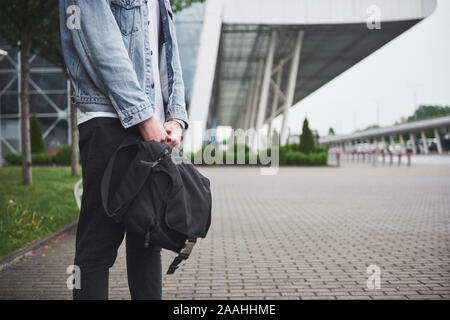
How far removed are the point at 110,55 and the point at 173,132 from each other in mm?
417

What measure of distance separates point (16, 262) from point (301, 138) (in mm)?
23110

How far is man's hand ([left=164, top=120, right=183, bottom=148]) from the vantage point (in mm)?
1752

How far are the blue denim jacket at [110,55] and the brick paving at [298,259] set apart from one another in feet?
6.59

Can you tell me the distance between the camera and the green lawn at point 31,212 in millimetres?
4962

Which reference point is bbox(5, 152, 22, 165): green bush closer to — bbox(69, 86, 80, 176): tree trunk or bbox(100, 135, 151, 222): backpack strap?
bbox(69, 86, 80, 176): tree trunk

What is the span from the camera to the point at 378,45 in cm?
3114

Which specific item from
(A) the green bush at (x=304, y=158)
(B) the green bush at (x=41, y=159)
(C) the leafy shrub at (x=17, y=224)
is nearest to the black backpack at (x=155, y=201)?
(C) the leafy shrub at (x=17, y=224)

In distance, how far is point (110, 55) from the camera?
5.23 feet

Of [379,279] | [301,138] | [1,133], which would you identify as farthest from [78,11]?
[1,133]

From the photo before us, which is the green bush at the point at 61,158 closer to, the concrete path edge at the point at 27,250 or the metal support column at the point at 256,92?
the metal support column at the point at 256,92

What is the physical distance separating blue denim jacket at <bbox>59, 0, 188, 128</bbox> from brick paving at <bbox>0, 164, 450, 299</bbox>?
6.59ft

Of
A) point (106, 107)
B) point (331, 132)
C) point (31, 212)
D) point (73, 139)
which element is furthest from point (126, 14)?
point (331, 132)

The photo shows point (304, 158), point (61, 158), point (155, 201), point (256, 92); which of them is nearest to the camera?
point (155, 201)
